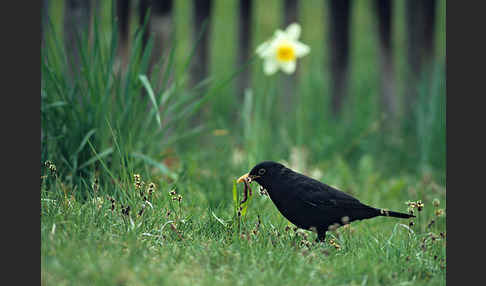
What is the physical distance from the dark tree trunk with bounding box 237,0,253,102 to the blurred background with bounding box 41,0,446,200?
0.04 feet

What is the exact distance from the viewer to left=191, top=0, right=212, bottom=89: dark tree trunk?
5.43 metres

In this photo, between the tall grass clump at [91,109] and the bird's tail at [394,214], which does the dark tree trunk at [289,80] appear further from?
the bird's tail at [394,214]

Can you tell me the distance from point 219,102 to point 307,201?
3.04 metres

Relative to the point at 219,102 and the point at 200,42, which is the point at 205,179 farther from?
the point at 200,42

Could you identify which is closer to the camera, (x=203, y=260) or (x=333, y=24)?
(x=203, y=260)

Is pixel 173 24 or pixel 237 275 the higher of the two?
pixel 173 24

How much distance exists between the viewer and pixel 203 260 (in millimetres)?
2416

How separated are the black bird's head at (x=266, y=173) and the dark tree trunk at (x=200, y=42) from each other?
2771mm

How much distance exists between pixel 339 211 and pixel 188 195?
1.04m

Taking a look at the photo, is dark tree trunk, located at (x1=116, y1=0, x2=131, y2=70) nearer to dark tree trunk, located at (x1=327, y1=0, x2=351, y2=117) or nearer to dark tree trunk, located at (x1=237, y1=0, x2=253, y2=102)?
dark tree trunk, located at (x1=237, y1=0, x2=253, y2=102)

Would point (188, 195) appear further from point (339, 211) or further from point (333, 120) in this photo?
point (333, 120)

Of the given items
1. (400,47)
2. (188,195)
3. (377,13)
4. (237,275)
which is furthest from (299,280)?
(400,47)

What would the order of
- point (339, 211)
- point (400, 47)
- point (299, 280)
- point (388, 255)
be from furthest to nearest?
1. point (400, 47)
2. point (339, 211)
3. point (388, 255)
4. point (299, 280)

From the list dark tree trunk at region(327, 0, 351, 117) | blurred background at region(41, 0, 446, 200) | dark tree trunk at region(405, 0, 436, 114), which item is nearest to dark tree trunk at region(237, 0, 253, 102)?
blurred background at region(41, 0, 446, 200)
